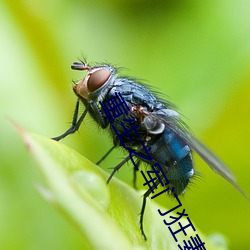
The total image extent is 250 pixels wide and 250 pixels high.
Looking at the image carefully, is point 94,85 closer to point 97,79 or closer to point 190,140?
point 97,79

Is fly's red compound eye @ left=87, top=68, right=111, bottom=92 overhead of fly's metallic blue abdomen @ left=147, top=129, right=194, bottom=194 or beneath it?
overhead

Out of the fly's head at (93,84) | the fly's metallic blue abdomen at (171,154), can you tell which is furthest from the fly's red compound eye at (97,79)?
the fly's metallic blue abdomen at (171,154)

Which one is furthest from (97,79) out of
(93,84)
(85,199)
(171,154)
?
(85,199)

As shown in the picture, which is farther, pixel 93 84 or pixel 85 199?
→ pixel 93 84

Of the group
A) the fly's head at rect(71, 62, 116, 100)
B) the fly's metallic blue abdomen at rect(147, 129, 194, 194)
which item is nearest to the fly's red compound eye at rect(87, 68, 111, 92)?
the fly's head at rect(71, 62, 116, 100)

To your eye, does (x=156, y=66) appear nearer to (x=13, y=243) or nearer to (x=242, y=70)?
(x=242, y=70)

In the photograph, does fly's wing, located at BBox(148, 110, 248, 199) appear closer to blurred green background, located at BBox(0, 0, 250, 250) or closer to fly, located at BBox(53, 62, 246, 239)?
fly, located at BBox(53, 62, 246, 239)
